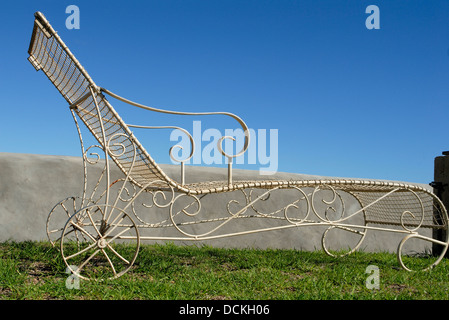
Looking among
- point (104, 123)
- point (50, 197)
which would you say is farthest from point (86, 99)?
point (50, 197)

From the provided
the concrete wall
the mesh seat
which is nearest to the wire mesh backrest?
the mesh seat

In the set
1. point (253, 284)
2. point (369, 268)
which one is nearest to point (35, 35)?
point (253, 284)

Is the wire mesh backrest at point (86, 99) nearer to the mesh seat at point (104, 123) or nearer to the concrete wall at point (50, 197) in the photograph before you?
the mesh seat at point (104, 123)

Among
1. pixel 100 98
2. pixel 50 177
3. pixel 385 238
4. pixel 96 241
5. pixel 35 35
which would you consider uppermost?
pixel 35 35

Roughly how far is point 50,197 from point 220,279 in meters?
2.54

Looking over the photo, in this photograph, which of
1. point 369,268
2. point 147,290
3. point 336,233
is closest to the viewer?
point 147,290

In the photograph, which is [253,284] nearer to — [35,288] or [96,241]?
[96,241]

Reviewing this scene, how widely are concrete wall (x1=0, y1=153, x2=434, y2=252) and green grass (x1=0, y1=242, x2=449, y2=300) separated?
91cm

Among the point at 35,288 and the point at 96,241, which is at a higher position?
the point at 96,241

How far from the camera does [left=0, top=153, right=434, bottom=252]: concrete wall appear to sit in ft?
13.7

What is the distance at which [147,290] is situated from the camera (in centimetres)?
211

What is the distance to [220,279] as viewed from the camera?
2.48m

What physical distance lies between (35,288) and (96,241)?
1.26 ft
